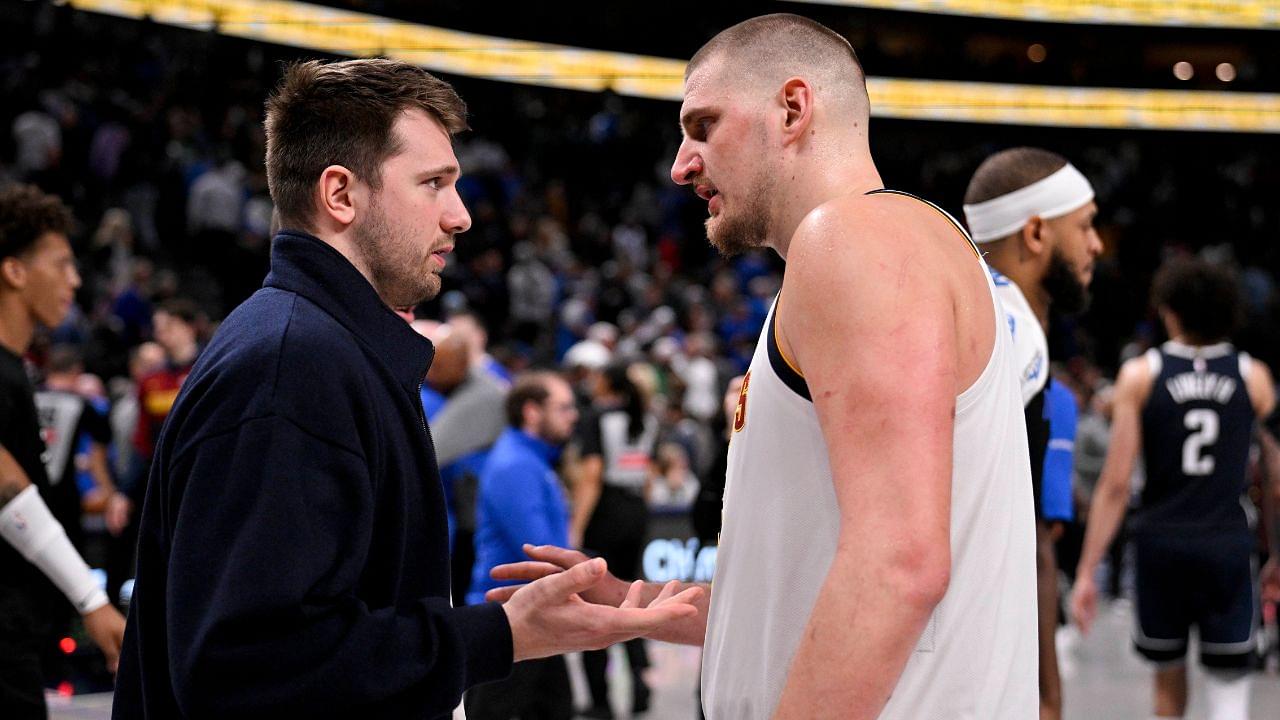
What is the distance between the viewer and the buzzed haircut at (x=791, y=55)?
214 cm

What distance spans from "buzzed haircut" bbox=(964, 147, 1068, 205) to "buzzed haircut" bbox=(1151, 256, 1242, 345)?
1887 mm

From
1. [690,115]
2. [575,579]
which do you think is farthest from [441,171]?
[575,579]

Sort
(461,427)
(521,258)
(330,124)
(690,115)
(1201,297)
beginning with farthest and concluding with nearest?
(521,258) → (461,427) → (1201,297) → (690,115) → (330,124)

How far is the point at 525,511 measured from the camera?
571cm

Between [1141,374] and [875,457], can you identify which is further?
[1141,374]

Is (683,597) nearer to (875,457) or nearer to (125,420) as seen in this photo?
(875,457)

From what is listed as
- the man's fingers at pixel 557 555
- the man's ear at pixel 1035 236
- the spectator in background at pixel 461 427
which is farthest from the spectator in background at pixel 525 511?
the man's fingers at pixel 557 555

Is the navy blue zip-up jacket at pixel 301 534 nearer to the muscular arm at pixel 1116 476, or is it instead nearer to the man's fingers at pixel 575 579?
the man's fingers at pixel 575 579

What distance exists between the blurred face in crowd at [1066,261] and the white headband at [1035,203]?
34 millimetres

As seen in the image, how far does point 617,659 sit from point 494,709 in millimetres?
3891

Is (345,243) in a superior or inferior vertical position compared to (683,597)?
superior

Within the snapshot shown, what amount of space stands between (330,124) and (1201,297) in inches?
184

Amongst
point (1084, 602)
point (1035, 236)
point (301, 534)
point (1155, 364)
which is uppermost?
point (1035, 236)

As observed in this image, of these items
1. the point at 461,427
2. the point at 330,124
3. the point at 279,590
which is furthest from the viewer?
the point at 461,427
